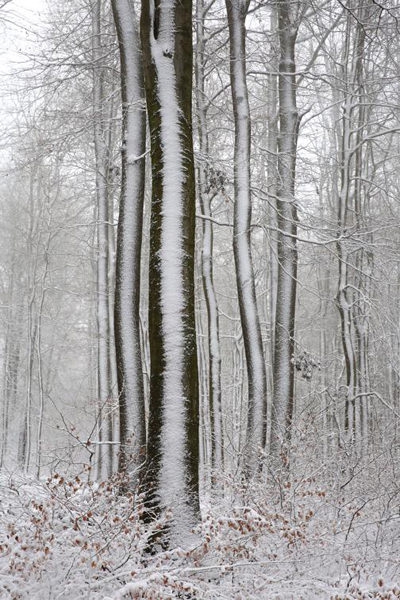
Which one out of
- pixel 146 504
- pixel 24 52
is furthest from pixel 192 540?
pixel 24 52

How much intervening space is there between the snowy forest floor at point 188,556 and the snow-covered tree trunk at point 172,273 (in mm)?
373

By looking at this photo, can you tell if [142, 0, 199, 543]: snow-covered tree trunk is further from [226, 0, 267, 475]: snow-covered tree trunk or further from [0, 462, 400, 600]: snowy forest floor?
[226, 0, 267, 475]: snow-covered tree trunk

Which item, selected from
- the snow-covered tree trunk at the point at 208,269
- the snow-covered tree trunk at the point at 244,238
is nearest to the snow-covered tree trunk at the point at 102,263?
the snow-covered tree trunk at the point at 208,269

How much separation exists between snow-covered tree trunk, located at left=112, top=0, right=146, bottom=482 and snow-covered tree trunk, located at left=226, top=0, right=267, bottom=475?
1.77 metres

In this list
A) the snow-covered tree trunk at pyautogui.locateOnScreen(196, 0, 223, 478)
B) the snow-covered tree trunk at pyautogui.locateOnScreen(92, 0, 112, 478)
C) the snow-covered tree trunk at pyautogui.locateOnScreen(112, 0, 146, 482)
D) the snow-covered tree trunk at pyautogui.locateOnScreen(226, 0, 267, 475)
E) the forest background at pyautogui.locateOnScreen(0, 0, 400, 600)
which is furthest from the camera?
the snow-covered tree trunk at pyautogui.locateOnScreen(92, 0, 112, 478)

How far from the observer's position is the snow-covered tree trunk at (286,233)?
34.6 ft

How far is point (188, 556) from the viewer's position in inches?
207

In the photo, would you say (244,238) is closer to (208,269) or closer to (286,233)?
(286,233)

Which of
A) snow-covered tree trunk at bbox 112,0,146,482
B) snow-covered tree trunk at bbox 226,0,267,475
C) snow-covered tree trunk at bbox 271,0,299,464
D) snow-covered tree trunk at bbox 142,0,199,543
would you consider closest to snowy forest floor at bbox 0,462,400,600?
snow-covered tree trunk at bbox 142,0,199,543

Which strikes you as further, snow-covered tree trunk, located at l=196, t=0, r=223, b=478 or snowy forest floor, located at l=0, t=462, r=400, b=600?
snow-covered tree trunk, located at l=196, t=0, r=223, b=478

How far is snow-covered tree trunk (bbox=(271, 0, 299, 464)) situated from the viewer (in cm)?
1055

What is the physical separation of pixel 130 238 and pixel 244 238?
2.02 meters

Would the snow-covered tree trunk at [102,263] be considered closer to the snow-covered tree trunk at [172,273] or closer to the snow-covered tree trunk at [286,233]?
the snow-covered tree trunk at [286,233]

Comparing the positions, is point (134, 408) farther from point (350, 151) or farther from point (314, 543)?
point (350, 151)
